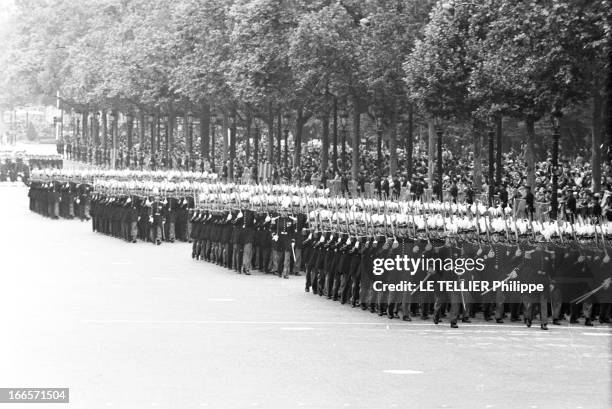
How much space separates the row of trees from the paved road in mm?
8117

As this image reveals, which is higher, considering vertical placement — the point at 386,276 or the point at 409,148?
the point at 409,148

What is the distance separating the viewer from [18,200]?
7956 cm

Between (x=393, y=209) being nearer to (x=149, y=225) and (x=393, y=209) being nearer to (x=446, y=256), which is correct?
(x=446, y=256)

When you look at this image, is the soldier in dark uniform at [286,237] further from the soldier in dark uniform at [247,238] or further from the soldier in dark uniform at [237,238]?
the soldier in dark uniform at [237,238]

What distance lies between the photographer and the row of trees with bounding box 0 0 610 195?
38.0 meters

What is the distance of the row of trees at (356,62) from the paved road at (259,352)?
8.12 m

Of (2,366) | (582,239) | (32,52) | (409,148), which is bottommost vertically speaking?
(2,366)

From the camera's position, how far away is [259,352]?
22.8 metres

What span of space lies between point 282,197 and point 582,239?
11843 mm

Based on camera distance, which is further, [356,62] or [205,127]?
[205,127]

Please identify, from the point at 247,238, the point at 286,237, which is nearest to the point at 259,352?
the point at 286,237

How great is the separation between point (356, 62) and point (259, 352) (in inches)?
1492

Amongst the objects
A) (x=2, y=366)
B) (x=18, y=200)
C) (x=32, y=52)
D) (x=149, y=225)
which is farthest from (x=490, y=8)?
(x=32, y=52)

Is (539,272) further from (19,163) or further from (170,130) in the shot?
(19,163)
